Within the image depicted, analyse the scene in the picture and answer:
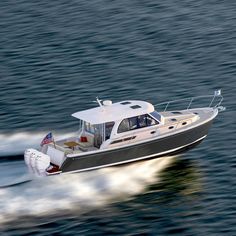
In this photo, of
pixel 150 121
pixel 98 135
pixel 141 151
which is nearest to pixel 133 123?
pixel 150 121

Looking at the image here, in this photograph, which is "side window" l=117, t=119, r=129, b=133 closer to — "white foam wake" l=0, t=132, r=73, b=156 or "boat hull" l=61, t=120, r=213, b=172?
"boat hull" l=61, t=120, r=213, b=172

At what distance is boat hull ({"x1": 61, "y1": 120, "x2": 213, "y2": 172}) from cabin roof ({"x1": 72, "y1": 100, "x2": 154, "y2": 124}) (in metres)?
1.65

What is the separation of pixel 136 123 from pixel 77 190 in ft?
16.4

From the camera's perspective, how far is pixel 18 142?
2000 inches

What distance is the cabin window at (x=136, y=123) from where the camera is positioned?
1838 inches

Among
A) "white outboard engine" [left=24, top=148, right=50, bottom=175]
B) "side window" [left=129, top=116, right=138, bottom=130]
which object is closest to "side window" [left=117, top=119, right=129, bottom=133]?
"side window" [left=129, top=116, right=138, bottom=130]

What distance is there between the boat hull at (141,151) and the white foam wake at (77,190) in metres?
0.56

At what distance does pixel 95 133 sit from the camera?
47125 millimetres

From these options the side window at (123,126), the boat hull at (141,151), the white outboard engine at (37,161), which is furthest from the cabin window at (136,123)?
the white outboard engine at (37,161)

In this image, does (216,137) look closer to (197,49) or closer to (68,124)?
(68,124)

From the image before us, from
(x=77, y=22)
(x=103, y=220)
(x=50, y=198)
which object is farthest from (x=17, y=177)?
(x=77, y=22)

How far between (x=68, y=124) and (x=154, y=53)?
→ 1236cm

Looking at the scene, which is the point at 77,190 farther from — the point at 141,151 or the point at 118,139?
the point at 141,151

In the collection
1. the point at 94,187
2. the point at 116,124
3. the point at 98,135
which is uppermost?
the point at 116,124
